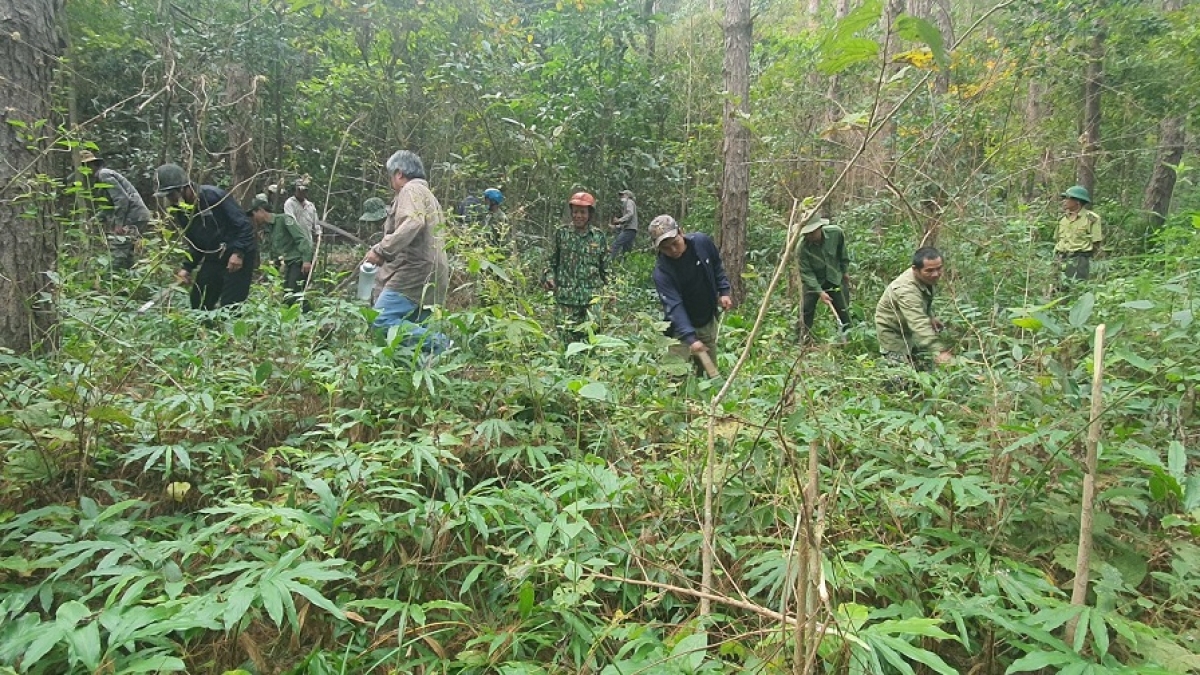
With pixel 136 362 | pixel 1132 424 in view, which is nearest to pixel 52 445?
pixel 136 362

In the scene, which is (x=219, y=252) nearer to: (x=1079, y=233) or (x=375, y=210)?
(x=375, y=210)

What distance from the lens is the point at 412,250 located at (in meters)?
4.66

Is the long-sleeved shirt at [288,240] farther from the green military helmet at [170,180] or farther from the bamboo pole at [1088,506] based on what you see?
the bamboo pole at [1088,506]

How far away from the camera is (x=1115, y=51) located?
834 centimetres

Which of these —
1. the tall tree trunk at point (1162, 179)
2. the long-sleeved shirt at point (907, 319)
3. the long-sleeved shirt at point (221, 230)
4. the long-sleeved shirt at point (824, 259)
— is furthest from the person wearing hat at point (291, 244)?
the tall tree trunk at point (1162, 179)

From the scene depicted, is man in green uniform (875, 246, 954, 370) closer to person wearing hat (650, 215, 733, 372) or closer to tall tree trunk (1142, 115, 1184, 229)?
person wearing hat (650, 215, 733, 372)

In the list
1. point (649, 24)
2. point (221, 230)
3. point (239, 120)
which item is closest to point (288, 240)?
point (221, 230)

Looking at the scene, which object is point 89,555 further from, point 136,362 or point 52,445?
point 136,362

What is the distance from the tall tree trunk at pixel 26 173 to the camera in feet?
10.8

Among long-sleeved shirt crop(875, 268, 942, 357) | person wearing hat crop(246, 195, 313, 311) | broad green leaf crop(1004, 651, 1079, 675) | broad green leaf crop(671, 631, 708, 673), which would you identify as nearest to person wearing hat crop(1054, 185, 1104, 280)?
long-sleeved shirt crop(875, 268, 942, 357)

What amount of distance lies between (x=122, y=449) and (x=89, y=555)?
95 cm

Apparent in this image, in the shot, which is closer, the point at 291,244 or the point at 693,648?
the point at 693,648

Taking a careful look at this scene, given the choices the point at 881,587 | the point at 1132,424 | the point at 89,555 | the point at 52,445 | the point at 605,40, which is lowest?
the point at 881,587

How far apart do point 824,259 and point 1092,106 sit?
6.36m
